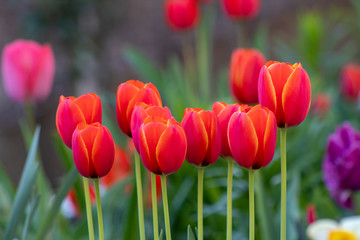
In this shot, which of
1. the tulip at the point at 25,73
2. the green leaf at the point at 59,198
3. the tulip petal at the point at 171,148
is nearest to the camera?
the tulip petal at the point at 171,148

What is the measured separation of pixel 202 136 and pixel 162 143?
31 mm

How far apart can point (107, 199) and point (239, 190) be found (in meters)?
0.23

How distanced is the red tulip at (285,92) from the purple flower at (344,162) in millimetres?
307

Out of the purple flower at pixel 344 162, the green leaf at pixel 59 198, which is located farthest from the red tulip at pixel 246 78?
the green leaf at pixel 59 198

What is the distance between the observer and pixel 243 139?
360 mm

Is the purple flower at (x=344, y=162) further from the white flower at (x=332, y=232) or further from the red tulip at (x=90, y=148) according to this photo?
the red tulip at (x=90, y=148)

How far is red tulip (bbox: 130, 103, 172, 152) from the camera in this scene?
0.36 metres

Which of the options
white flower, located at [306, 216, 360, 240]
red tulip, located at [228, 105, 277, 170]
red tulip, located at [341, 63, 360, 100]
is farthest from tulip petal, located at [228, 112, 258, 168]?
red tulip, located at [341, 63, 360, 100]

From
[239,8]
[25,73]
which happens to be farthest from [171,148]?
[239,8]

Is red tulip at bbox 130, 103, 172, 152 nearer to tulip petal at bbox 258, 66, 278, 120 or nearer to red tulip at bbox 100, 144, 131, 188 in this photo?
tulip petal at bbox 258, 66, 278, 120

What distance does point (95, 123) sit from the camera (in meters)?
0.37

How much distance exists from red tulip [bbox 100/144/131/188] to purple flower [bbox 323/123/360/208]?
0.38m

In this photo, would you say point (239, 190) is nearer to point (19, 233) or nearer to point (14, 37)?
point (19, 233)

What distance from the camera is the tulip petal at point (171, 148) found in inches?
13.9
